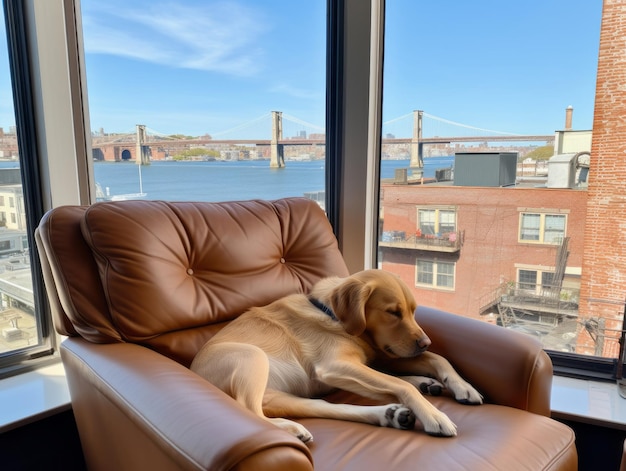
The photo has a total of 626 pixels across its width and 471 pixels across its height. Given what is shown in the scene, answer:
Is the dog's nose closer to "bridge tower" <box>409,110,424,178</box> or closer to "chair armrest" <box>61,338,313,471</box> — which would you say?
"chair armrest" <box>61,338,313,471</box>

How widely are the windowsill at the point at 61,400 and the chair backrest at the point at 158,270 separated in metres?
0.30

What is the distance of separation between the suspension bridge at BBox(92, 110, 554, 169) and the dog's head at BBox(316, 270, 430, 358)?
3.34 ft

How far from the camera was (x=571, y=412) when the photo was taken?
1629mm

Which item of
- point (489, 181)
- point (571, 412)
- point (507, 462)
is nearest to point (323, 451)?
point (507, 462)

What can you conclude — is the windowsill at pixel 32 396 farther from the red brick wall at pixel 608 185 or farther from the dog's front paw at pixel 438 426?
the red brick wall at pixel 608 185

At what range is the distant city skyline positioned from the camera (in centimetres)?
188

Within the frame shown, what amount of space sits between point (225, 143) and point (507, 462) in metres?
1.77

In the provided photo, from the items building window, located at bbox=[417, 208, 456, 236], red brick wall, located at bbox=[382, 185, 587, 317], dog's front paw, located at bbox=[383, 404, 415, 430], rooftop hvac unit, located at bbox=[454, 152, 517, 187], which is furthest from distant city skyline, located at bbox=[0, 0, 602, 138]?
dog's front paw, located at bbox=[383, 404, 415, 430]

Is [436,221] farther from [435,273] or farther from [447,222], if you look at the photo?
[435,273]

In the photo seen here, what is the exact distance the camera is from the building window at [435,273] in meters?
2.27

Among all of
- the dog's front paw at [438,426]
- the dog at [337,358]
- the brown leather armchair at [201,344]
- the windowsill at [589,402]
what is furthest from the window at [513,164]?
the dog's front paw at [438,426]

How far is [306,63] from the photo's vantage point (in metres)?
2.41

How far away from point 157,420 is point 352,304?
0.71 m

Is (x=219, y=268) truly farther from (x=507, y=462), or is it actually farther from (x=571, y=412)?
(x=571, y=412)
